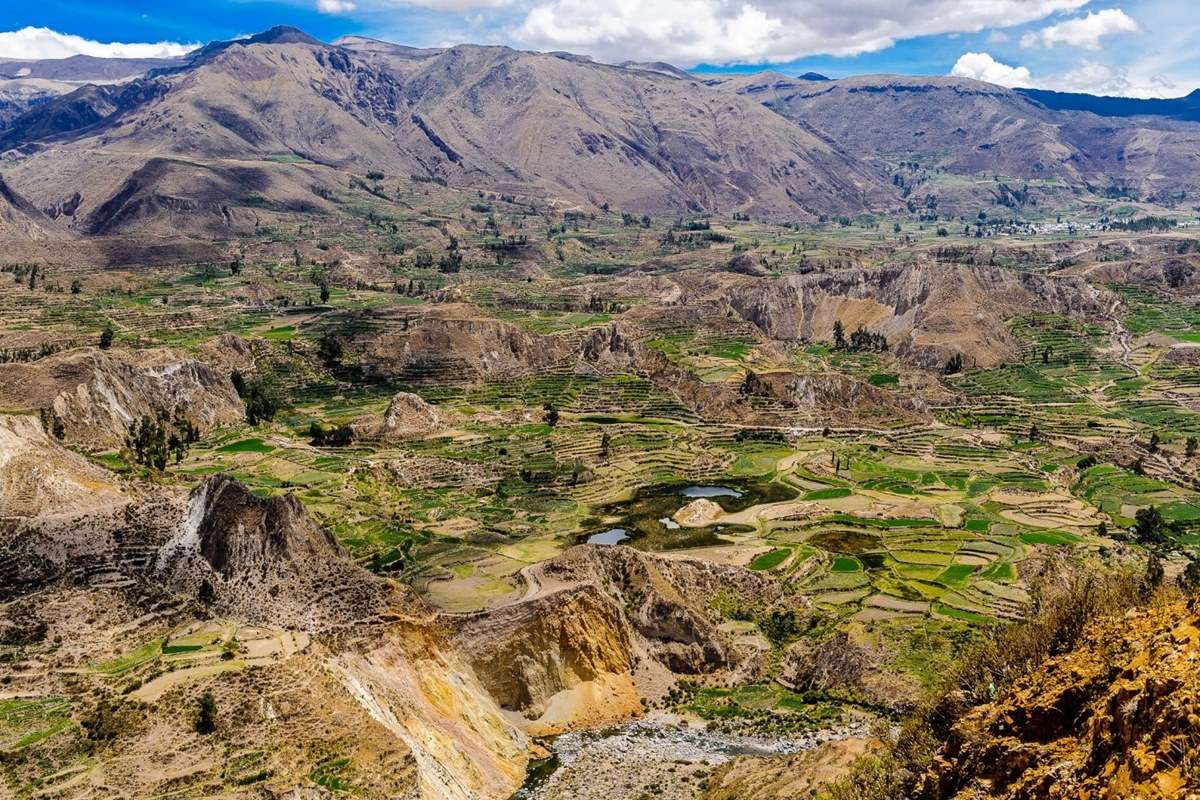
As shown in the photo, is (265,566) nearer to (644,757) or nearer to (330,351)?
(644,757)

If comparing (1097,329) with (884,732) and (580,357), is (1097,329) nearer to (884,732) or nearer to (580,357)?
(580,357)

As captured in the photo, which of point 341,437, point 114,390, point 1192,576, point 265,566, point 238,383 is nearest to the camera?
point 265,566

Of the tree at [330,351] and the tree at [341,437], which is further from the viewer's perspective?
the tree at [330,351]

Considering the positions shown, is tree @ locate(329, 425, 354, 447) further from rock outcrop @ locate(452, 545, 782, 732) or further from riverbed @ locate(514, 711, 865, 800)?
riverbed @ locate(514, 711, 865, 800)

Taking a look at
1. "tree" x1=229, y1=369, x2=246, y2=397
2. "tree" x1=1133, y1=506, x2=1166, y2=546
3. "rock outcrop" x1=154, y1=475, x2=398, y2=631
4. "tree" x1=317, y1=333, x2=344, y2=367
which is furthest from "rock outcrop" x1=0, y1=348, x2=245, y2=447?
"tree" x1=1133, y1=506, x2=1166, y2=546

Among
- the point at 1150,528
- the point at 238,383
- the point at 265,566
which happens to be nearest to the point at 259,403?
the point at 238,383

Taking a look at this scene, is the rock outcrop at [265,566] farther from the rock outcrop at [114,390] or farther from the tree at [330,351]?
the tree at [330,351]

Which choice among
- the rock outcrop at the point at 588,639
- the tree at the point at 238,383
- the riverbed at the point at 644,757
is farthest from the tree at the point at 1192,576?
the tree at the point at 238,383
